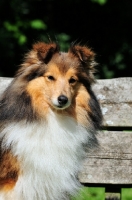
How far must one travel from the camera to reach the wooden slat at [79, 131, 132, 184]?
16.5ft

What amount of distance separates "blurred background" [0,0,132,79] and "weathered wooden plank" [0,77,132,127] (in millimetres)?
3547

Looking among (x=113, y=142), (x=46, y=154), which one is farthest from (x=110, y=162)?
(x=46, y=154)

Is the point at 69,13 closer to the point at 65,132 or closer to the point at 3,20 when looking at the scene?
the point at 3,20

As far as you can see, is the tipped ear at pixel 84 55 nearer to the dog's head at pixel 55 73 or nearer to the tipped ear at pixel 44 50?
the dog's head at pixel 55 73

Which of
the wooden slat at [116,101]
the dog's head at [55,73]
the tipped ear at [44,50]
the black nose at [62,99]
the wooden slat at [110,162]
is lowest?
the wooden slat at [110,162]

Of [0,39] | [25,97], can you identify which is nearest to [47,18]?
[0,39]

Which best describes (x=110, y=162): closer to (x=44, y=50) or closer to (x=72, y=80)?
(x=72, y=80)

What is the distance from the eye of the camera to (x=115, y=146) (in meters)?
5.03

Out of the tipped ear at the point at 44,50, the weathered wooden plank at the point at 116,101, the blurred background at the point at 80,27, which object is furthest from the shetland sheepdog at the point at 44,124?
the blurred background at the point at 80,27

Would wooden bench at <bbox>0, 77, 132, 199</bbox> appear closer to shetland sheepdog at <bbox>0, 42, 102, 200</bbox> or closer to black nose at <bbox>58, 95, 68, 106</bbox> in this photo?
shetland sheepdog at <bbox>0, 42, 102, 200</bbox>

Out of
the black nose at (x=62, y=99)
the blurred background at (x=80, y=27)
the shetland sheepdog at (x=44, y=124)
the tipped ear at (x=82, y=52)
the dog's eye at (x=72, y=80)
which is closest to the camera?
the black nose at (x=62, y=99)

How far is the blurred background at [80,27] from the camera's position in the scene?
8.48m

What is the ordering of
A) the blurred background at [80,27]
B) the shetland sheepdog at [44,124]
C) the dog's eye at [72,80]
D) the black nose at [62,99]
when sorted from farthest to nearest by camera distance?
the blurred background at [80,27], the dog's eye at [72,80], the shetland sheepdog at [44,124], the black nose at [62,99]

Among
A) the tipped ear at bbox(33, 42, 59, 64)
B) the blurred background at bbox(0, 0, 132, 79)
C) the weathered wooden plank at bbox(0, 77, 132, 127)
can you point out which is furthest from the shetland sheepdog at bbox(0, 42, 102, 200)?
the blurred background at bbox(0, 0, 132, 79)
